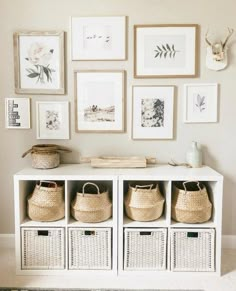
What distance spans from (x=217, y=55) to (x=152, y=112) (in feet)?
2.20

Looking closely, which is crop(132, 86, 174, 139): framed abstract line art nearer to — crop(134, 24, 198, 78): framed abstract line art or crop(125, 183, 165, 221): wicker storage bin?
crop(134, 24, 198, 78): framed abstract line art

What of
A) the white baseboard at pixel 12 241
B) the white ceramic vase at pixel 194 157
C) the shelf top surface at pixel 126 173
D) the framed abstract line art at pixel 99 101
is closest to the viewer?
the shelf top surface at pixel 126 173

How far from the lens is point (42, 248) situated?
2512 mm

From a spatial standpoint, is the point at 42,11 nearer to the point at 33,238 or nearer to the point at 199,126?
the point at 199,126

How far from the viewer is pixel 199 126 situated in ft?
9.32

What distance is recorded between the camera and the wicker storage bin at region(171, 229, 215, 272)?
2.48 meters

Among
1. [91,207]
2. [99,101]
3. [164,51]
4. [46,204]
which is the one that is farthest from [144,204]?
[164,51]

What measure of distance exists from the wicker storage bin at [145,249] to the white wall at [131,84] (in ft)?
2.19

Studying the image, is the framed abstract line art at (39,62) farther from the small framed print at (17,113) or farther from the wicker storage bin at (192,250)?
the wicker storage bin at (192,250)

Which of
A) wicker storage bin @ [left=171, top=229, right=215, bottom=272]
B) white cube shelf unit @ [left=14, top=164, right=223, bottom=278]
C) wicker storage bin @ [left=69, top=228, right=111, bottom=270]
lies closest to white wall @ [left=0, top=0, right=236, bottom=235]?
white cube shelf unit @ [left=14, top=164, right=223, bottom=278]

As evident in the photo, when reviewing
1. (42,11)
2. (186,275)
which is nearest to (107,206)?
(186,275)

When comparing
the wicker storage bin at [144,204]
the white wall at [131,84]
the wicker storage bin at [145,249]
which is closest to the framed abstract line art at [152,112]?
the white wall at [131,84]

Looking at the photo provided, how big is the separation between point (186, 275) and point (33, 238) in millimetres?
1137

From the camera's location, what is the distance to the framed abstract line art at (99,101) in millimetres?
2811
